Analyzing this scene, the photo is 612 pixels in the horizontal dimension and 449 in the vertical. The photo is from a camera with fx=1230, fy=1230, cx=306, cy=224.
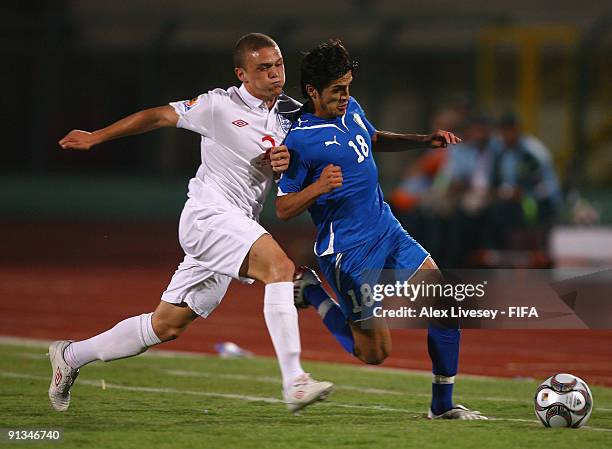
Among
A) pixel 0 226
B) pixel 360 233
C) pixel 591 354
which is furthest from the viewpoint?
pixel 0 226

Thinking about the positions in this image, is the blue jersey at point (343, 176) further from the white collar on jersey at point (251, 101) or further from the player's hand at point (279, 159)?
the white collar on jersey at point (251, 101)

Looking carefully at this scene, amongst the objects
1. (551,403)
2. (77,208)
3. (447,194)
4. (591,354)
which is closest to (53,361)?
(551,403)

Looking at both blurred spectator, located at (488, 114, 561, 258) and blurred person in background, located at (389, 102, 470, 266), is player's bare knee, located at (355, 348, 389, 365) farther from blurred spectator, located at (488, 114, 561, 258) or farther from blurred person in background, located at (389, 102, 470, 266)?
blurred person in background, located at (389, 102, 470, 266)

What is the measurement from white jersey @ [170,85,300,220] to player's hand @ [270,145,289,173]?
1.37ft

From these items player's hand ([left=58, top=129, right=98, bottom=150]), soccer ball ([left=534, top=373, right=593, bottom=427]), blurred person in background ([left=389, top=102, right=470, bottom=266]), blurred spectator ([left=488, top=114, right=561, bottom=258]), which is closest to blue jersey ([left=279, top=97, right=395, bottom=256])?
player's hand ([left=58, top=129, right=98, bottom=150])

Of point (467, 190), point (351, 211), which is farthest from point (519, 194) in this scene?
point (351, 211)

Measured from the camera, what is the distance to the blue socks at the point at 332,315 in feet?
25.5

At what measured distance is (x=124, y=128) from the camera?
727 centimetres

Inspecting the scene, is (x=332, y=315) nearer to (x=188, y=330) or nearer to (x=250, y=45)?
(x=250, y=45)

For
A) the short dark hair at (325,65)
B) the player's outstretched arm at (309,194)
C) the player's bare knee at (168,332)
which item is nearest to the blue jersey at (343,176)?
the player's outstretched arm at (309,194)

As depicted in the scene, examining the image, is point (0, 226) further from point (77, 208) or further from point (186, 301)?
point (186, 301)

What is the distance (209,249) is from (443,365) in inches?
61.8

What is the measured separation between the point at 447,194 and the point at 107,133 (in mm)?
10594

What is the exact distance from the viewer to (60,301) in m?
15.8
